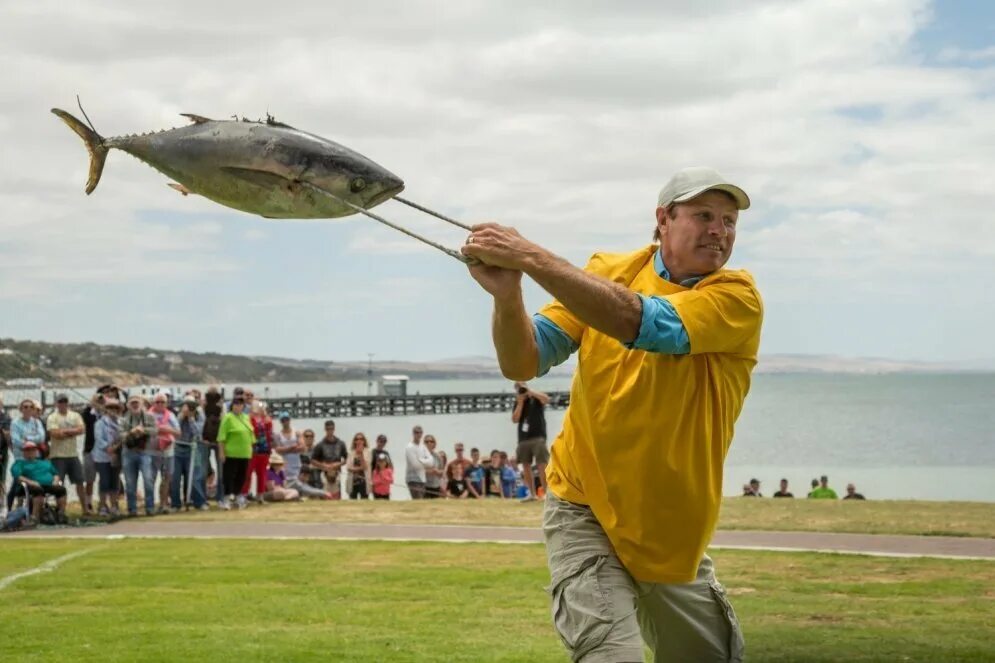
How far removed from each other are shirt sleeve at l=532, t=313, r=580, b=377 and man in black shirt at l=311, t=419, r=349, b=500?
1888 cm

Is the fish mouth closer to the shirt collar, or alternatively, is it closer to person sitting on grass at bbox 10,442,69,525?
the shirt collar

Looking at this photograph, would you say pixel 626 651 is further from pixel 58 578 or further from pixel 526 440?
pixel 526 440

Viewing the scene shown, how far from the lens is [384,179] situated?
13.0ft

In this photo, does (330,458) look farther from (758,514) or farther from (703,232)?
(703,232)

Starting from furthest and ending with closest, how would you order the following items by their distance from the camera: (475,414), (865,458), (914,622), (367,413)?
(475,414)
(367,413)
(865,458)
(914,622)

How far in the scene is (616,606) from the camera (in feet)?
15.9

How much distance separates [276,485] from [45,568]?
30.2 feet

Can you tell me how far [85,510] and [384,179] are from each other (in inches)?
697

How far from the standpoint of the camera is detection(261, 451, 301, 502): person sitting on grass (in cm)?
2255

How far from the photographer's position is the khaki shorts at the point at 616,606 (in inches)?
189

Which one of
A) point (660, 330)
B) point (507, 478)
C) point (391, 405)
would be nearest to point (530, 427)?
point (507, 478)

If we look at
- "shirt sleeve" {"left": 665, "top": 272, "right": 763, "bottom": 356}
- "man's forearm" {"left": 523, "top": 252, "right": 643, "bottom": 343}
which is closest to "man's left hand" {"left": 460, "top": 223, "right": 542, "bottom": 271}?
"man's forearm" {"left": 523, "top": 252, "right": 643, "bottom": 343}

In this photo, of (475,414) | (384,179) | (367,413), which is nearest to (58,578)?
(384,179)

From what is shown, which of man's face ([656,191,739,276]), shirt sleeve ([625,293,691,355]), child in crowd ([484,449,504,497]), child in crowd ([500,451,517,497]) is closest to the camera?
shirt sleeve ([625,293,691,355])
